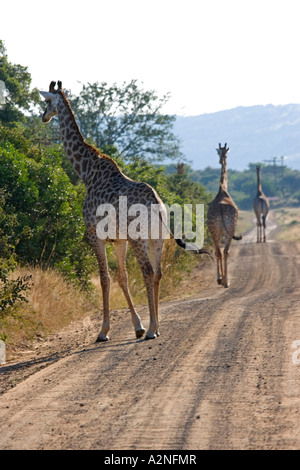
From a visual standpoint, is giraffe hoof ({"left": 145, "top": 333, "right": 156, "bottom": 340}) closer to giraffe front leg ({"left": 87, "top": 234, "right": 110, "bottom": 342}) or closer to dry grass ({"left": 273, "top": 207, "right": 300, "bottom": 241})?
giraffe front leg ({"left": 87, "top": 234, "right": 110, "bottom": 342})

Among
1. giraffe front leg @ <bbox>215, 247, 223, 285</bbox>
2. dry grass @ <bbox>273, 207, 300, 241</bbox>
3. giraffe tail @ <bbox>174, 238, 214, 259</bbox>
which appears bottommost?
giraffe front leg @ <bbox>215, 247, 223, 285</bbox>

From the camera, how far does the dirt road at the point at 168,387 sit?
572 cm

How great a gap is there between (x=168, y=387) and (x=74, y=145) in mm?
5872

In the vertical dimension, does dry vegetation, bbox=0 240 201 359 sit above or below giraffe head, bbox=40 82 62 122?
below

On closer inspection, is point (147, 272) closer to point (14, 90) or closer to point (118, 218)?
point (118, 218)

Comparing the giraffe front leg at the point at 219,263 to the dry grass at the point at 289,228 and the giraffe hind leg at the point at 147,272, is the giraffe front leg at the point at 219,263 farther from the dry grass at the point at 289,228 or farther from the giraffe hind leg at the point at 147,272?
the dry grass at the point at 289,228

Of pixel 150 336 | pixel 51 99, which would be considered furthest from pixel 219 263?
pixel 150 336

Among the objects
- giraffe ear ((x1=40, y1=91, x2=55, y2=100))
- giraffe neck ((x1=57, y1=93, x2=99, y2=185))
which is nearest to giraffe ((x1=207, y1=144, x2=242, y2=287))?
giraffe neck ((x1=57, y1=93, x2=99, y2=185))

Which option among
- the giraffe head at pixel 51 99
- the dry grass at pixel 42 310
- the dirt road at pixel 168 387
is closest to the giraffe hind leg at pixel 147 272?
the dirt road at pixel 168 387

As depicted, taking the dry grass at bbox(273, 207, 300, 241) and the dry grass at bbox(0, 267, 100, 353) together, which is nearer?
the dry grass at bbox(0, 267, 100, 353)

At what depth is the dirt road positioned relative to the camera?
5719mm

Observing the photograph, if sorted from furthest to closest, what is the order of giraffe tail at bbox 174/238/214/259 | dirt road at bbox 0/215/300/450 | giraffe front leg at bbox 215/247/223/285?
giraffe front leg at bbox 215/247/223/285
giraffe tail at bbox 174/238/214/259
dirt road at bbox 0/215/300/450

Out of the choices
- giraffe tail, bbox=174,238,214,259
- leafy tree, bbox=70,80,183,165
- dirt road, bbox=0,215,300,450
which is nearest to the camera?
dirt road, bbox=0,215,300,450

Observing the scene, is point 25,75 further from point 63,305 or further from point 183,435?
point 183,435
